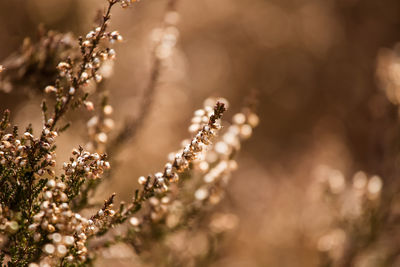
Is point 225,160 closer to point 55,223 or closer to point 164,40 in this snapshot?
point 164,40

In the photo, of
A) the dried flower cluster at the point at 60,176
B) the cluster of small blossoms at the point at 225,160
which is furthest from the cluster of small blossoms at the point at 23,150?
the cluster of small blossoms at the point at 225,160

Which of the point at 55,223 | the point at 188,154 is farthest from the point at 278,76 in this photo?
the point at 55,223

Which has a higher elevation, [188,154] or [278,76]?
[278,76]

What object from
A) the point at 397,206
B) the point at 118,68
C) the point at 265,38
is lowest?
the point at 397,206

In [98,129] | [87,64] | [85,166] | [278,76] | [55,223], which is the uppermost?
[278,76]

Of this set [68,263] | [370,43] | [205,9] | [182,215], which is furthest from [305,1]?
[68,263]

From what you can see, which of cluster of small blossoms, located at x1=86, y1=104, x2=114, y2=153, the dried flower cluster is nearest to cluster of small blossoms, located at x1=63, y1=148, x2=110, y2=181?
the dried flower cluster

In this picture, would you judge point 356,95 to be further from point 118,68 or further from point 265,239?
point 118,68

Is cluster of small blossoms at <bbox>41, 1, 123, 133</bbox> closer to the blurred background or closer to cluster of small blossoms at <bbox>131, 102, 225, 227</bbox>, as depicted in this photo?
cluster of small blossoms at <bbox>131, 102, 225, 227</bbox>
